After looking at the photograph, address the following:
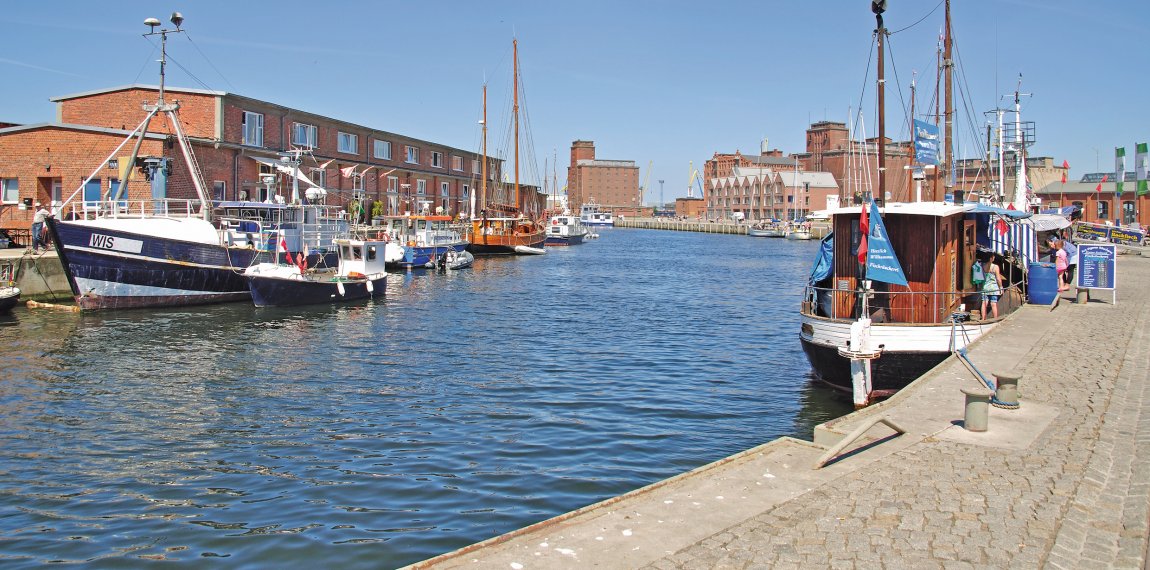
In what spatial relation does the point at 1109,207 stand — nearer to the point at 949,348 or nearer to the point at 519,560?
the point at 949,348

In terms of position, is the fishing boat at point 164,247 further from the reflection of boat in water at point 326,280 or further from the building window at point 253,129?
the building window at point 253,129

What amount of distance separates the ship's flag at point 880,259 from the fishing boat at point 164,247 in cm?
2399

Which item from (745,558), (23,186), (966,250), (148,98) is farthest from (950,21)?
(23,186)

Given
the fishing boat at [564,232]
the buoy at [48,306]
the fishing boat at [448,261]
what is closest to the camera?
the buoy at [48,306]

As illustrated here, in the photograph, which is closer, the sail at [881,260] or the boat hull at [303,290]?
the sail at [881,260]

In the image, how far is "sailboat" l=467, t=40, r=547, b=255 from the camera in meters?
71.2

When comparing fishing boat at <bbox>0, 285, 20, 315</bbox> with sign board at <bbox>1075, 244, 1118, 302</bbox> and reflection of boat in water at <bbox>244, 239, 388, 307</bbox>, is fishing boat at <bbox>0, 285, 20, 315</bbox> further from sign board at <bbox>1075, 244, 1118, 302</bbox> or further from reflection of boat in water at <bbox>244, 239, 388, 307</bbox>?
sign board at <bbox>1075, 244, 1118, 302</bbox>

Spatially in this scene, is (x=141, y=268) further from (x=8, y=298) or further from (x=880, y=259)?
(x=880, y=259)

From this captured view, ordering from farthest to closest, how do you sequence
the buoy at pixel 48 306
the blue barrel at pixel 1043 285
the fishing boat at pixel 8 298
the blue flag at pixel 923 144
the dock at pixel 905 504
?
1. the buoy at pixel 48 306
2. the fishing boat at pixel 8 298
3. the blue barrel at pixel 1043 285
4. the blue flag at pixel 923 144
5. the dock at pixel 905 504

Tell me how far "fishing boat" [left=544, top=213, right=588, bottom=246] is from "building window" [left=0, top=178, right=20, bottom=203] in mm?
62882

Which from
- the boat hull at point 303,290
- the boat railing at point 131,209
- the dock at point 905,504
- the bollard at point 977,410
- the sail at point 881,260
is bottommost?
the dock at point 905,504

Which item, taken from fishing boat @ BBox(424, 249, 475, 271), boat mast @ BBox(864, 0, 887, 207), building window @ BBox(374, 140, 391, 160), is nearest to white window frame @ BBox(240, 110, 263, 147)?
fishing boat @ BBox(424, 249, 475, 271)

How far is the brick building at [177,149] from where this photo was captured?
40125 mm

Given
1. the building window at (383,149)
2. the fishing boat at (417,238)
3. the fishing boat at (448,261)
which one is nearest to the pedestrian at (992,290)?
the fishing boat at (417,238)
